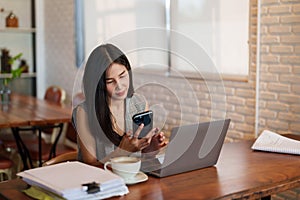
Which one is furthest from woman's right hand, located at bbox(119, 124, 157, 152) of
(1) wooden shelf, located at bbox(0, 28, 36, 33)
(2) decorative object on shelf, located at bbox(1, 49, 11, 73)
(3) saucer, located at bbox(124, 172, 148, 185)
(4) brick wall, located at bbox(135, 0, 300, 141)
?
(1) wooden shelf, located at bbox(0, 28, 36, 33)

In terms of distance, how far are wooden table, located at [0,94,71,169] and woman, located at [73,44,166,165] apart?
1376mm

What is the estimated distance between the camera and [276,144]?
2465 millimetres

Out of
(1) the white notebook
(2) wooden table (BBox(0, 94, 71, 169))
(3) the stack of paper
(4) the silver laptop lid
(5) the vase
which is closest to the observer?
(3) the stack of paper

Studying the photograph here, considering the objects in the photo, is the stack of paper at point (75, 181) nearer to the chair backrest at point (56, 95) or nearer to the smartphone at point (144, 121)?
the smartphone at point (144, 121)

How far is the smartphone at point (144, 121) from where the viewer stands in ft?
6.47

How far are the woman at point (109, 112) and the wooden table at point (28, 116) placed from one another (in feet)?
4.51

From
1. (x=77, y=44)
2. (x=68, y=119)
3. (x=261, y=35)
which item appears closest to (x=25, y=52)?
(x=77, y=44)

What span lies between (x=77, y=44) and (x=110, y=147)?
337 centimetres

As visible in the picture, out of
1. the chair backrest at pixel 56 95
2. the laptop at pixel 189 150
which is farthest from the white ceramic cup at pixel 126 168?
the chair backrest at pixel 56 95

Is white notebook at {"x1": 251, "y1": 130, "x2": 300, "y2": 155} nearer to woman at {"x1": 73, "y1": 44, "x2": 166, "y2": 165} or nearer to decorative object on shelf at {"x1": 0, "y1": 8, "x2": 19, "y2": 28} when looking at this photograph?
woman at {"x1": 73, "y1": 44, "x2": 166, "y2": 165}

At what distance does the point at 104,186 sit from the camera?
162cm

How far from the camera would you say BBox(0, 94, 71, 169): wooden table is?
342cm

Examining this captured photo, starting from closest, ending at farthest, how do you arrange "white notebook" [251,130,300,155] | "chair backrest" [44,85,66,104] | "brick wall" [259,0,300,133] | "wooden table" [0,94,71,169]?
"white notebook" [251,130,300,155], "brick wall" [259,0,300,133], "wooden table" [0,94,71,169], "chair backrest" [44,85,66,104]

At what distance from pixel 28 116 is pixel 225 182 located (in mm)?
2118
